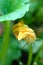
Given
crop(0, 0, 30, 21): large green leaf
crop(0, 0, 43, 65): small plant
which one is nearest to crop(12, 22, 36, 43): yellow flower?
crop(0, 0, 43, 65): small plant

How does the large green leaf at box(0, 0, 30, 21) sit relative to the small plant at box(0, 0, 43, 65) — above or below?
above

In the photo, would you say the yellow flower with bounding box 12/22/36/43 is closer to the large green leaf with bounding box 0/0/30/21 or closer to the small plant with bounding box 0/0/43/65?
the small plant with bounding box 0/0/43/65

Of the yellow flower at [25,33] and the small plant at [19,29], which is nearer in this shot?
the small plant at [19,29]

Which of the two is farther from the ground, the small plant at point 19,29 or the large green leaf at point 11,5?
the large green leaf at point 11,5

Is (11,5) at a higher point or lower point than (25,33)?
higher

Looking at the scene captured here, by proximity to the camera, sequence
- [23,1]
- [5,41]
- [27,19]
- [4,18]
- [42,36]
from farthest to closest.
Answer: [27,19] → [42,36] → [5,41] → [23,1] → [4,18]

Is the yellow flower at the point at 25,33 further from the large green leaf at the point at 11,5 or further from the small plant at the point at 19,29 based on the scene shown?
the large green leaf at the point at 11,5

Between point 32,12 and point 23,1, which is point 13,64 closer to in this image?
point 32,12

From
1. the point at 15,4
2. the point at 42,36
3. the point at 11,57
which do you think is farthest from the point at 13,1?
the point at 11,57

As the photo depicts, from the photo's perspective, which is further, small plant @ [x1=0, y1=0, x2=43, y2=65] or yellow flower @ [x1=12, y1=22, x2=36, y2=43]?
yellow flower @ [x1=12, y1=22, x2=36, y2=43]

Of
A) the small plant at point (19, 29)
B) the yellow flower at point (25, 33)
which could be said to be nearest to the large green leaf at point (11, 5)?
the small plant at point (19, 29)

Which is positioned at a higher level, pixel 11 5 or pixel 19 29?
pixel 11 5
